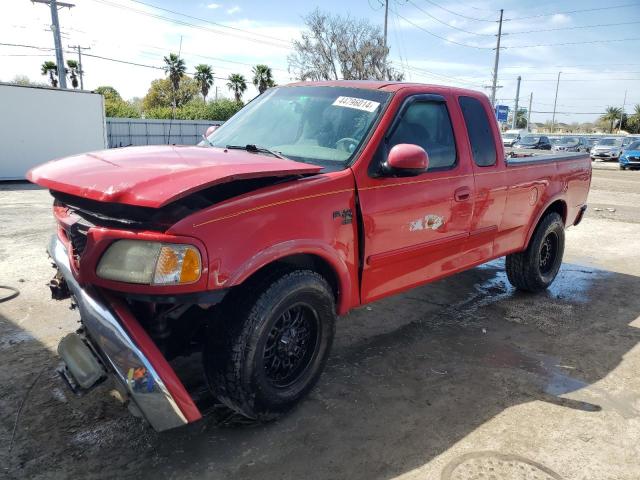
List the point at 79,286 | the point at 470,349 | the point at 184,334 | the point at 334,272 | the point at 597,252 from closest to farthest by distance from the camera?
the point at 79,286 < the point at 184,334 < the point at 334,272 < the point at 470,349 < the point at 597,252

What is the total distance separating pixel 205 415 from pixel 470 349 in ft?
7.08

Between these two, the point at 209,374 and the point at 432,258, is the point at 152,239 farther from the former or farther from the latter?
the point at 432,258

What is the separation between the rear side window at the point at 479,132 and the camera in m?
4.23

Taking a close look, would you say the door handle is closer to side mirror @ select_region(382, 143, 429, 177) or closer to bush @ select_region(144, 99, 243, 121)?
side mirror @ select_region(382, 143, 429, 177)

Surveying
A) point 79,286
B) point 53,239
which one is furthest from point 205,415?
point 53,239

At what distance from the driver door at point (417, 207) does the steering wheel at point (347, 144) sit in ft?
0.54

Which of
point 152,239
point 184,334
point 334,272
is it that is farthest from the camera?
point 334,272

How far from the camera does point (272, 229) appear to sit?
2.64 metres

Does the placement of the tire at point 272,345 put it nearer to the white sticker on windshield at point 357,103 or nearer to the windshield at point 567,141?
the white sticker on windshield at point 357,103

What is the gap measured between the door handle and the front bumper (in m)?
2.52

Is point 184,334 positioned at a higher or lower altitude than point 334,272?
lower

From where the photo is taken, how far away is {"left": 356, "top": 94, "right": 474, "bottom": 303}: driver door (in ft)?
10.8

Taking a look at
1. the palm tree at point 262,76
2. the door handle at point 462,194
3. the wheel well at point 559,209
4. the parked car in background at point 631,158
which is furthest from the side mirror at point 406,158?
the palm tree at point 262,76

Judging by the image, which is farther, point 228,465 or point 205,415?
point 205,415
